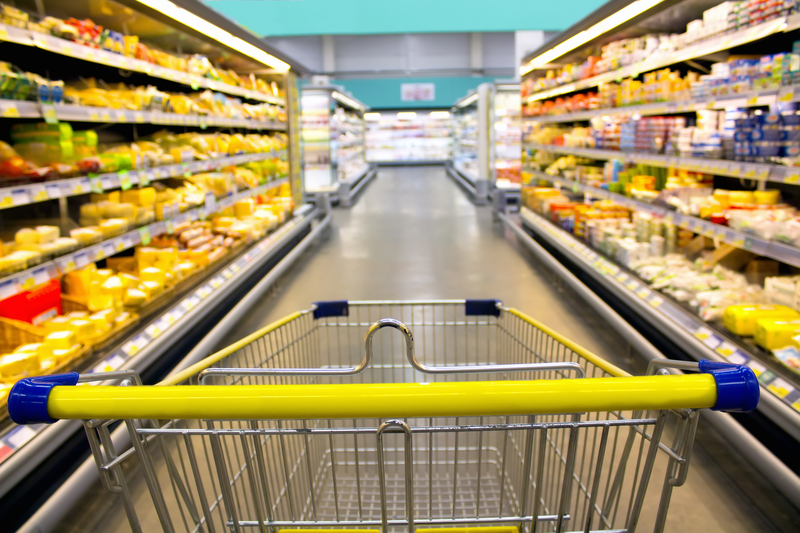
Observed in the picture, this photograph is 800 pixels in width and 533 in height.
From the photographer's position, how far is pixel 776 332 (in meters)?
2.21

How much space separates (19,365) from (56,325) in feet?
1.26

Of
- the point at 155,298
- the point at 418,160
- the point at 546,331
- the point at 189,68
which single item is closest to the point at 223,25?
the point at 189,68

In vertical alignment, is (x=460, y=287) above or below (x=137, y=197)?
below

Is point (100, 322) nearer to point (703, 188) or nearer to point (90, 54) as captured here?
point (90, 54)

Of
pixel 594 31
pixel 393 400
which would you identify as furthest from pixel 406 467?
pixel 594 31

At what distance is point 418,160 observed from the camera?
20750mm

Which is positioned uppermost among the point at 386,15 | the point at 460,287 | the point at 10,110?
the point at 386,15

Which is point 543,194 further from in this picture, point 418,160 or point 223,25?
point 418,160

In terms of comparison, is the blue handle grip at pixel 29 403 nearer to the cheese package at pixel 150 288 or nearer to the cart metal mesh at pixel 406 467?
the cart metal mesh at pixel 406 467

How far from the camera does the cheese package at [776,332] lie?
2201 millimetres

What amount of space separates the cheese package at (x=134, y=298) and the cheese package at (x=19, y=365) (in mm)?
769

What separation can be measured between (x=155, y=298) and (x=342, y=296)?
1.74m

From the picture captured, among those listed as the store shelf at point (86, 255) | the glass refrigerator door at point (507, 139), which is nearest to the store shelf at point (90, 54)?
the store shelf at point (86, 255)

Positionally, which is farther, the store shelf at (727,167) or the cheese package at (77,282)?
the cheese package at (77,282)
